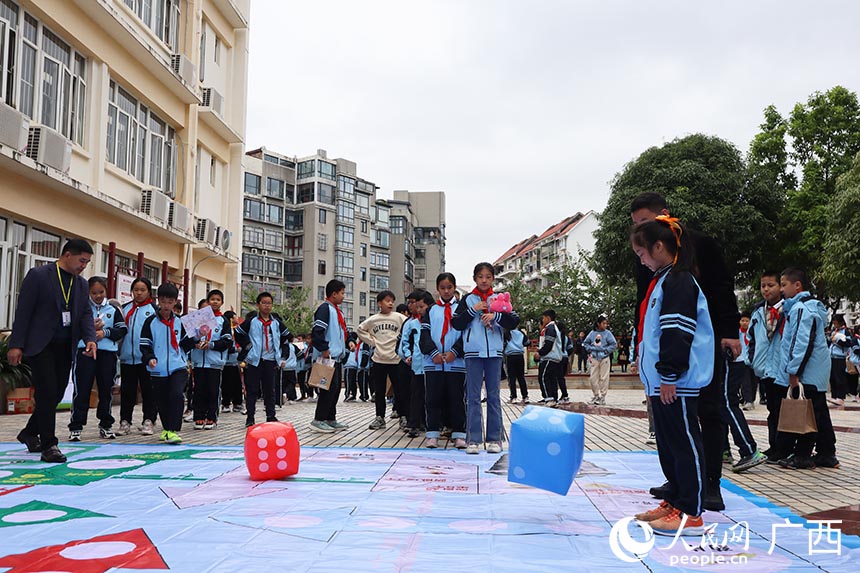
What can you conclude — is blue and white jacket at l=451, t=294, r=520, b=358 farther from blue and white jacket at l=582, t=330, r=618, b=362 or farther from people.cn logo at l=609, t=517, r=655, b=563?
blue and white jacket at l=582, t=330, r=618, b=362

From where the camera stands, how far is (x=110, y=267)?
17.2 metres

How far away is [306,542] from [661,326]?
7.61 ft

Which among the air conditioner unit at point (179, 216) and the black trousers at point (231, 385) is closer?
the black trousers at point (231, 385)

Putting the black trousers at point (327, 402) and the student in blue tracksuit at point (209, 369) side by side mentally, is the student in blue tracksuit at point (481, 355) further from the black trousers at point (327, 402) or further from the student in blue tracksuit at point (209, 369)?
the student in blue tracksuit at point (209, 369)

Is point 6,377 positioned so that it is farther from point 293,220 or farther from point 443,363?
point 293,220

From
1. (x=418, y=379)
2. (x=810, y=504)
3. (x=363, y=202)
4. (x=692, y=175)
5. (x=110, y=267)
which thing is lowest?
(x=810, y=504)

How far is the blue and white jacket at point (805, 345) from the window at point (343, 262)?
248 feet

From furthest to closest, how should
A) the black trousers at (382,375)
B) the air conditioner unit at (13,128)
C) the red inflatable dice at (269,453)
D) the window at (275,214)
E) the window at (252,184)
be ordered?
the window at (275,214) → the window at (252,184) → the air conditioner unit at (13,128) → the black trousers at (382,375) → the red inflatable dice at (269,453)

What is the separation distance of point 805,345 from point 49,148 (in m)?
13.5

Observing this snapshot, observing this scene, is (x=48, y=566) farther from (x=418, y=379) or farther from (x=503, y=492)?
(x=418, y=379)

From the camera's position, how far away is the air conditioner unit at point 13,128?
1338cm

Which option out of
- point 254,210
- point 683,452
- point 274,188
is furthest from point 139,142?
point 274,188

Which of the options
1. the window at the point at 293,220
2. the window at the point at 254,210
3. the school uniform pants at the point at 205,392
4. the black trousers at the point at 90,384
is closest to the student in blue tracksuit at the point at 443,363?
the school uniform pants at the point at 205,392

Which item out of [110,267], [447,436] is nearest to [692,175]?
[110,267]
